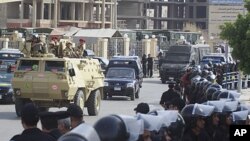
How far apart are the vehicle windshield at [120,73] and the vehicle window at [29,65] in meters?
11.5

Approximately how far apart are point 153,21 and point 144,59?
77.4m

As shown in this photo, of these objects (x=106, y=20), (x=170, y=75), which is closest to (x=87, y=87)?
(x=170, y=75)

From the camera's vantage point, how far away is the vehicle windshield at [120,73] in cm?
3569

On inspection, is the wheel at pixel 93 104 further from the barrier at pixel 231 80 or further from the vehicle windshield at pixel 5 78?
the barrier at pixel 231 80

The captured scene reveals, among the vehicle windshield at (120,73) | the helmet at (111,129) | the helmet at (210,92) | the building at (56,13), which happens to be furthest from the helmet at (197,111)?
the building at (56,13)

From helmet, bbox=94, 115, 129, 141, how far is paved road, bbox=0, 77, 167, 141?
9.90 m

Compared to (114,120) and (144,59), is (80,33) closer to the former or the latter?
(144,59)

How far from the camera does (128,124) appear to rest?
22.7 feet

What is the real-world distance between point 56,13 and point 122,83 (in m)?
63.1

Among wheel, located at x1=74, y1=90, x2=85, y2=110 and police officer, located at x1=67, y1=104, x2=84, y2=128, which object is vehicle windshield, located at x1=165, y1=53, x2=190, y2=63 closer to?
wheel, located at x1=74, y1=90, x2=85, y2=110

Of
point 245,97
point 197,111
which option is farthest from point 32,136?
point 245,97

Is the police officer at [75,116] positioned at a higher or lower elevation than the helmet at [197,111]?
higher

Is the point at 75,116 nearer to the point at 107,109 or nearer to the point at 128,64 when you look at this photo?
the point at 107,109

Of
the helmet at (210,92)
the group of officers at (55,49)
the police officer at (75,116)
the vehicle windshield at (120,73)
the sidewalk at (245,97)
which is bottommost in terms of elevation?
the sidewalk at (245,97)
